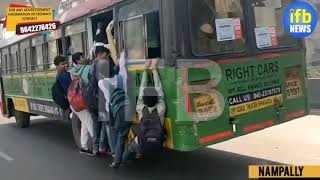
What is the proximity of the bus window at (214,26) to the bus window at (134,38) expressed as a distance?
0.76 m

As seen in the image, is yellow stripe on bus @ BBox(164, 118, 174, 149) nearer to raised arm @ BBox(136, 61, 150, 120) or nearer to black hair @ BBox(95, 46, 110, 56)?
raised arm @ BBox(136, 61, 150, 120)

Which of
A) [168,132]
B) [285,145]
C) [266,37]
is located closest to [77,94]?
[168,132]

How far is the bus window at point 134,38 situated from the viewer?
21.1 feet

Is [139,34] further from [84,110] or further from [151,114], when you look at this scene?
[84,110]

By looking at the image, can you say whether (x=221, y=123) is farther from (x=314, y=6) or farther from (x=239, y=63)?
(x=314, y=6)

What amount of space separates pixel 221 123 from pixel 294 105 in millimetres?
1498

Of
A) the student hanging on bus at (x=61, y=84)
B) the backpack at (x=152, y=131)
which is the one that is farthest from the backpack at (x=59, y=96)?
the backpack at (x=152, y=131)

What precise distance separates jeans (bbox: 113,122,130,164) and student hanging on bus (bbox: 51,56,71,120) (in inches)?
77.7

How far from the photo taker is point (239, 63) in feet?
20.7

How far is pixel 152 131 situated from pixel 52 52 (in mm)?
4508

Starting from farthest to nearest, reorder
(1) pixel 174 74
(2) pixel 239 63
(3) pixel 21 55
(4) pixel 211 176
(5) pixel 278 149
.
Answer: (3) pixel 21 55 → (5) pixel 278 149 → (4) pixel 211 176 → (2) pixel 239 63 → (1) pixel 174 74

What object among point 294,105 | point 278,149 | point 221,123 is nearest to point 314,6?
point 278,149

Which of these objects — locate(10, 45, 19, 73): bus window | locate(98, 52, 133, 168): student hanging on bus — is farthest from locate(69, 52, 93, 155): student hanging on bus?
locate(10, 45, 19, 73): bus window

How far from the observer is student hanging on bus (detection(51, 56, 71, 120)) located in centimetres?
880
